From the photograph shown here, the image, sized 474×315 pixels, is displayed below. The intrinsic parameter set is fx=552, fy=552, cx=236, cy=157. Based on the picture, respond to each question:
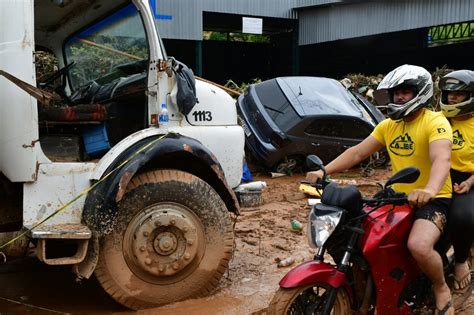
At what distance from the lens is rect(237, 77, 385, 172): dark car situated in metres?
9.82

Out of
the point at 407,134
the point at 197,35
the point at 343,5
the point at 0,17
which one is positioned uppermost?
the point at 343,5

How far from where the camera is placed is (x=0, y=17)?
3.94m

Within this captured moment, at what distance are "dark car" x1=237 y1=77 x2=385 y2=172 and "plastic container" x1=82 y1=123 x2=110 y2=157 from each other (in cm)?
530

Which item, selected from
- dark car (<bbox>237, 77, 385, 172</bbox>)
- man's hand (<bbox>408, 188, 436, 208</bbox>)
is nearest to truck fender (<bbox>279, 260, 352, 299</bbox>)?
man's hand (<bbox>408, 188, 436, 208</bbox>)

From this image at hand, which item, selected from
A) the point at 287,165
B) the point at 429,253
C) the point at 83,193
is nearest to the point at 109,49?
the point at 83,193

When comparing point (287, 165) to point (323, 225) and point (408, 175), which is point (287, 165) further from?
point (408, 175)

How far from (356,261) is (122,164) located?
6.15 feet

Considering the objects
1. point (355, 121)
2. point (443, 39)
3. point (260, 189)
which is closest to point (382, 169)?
point (355, 121)

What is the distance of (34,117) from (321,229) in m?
2.21

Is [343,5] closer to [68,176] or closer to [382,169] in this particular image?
[382,169]

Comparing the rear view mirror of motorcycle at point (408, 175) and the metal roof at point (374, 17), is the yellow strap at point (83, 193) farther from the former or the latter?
the metal roof at point (374, 17)

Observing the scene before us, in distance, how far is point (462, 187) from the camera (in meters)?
3.68

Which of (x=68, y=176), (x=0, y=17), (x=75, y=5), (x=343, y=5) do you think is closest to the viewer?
(x=0, y=17)

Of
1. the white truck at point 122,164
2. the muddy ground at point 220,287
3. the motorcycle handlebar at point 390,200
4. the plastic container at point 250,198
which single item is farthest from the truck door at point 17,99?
the plastic container at point 250,198
